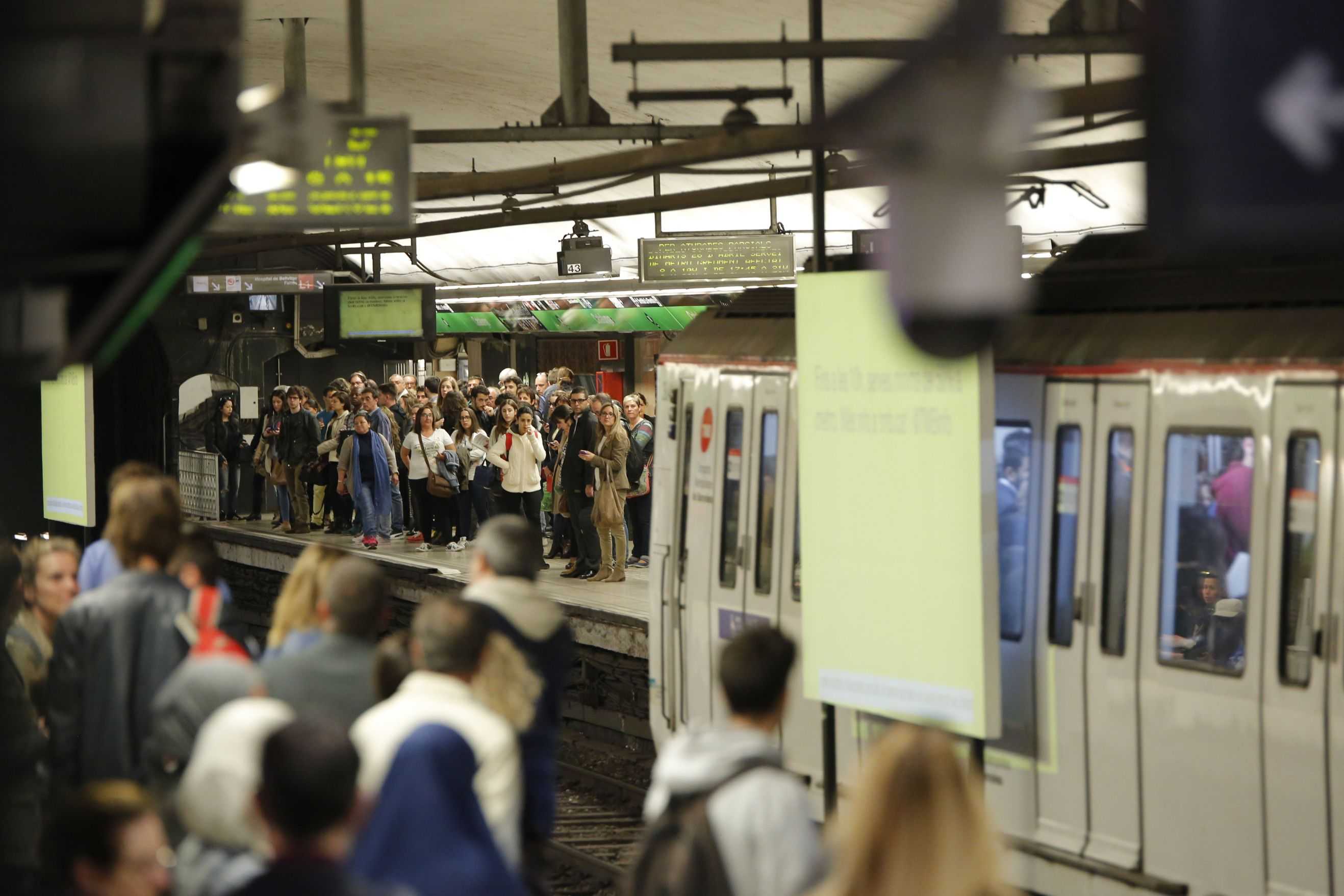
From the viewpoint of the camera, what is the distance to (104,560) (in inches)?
286

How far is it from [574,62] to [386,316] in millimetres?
9829

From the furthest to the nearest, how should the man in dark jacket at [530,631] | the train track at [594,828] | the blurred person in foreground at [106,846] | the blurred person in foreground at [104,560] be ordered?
the train track at [594,828] → the blurred person in foreground at [104,560] → the man in dark jacket at [530,631] → the blurred person in foreground at [106,846]

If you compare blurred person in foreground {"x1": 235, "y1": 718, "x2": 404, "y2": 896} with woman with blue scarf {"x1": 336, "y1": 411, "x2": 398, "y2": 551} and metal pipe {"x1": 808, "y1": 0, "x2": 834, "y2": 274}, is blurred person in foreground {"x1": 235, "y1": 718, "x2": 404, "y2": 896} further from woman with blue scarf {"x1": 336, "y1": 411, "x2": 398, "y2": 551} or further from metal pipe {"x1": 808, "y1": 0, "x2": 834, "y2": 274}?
woman with blue scarf {"x1": 336, "y1": 411, "x2": 398, "y2": 551}

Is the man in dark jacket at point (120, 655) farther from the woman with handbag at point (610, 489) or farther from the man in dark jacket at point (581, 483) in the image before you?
the man in dark jacket at point (581, 483)

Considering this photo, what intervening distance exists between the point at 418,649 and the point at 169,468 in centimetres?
1893

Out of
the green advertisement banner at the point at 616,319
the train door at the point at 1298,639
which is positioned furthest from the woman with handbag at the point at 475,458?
the green advertisement banner at the point at 616,319

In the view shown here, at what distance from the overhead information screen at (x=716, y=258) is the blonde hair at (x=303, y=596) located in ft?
43.2

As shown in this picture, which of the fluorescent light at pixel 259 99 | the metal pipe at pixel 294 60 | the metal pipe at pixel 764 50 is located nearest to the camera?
the fluorescent light at pixel 259 99

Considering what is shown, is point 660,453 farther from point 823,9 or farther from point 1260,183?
point 1260,183

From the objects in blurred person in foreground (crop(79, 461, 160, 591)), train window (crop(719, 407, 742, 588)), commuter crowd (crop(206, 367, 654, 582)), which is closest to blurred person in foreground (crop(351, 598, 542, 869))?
blurred person in foreground (crop(79, 461, 160, 591))

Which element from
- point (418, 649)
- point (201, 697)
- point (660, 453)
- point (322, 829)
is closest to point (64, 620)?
point (201, 697)

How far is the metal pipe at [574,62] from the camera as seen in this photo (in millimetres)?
11945

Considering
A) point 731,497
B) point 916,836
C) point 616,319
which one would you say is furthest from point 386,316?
point 916,836

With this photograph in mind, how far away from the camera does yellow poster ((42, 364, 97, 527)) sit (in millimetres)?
11672
